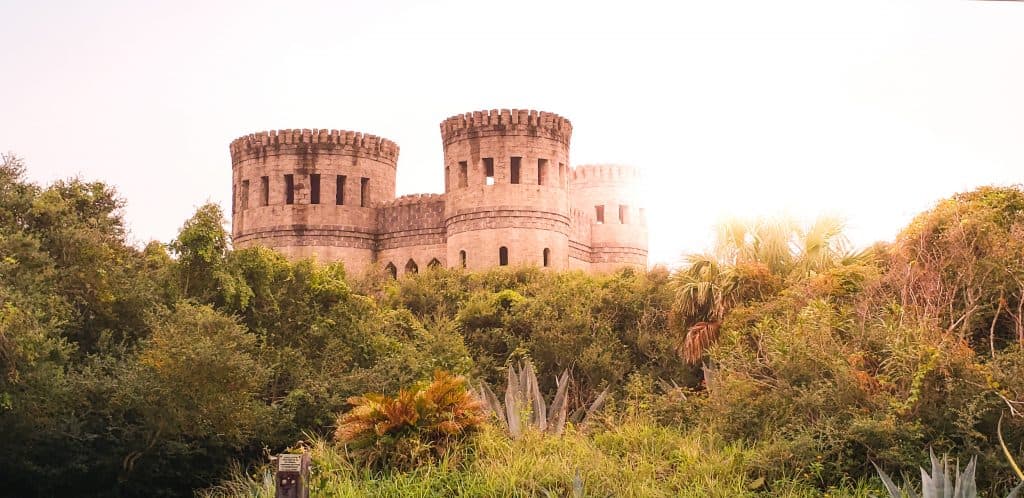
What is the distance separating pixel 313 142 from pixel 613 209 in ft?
49.6

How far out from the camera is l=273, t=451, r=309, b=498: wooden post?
43.4ft

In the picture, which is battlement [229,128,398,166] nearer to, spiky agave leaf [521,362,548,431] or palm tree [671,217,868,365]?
palm tree [671,217,868,365]

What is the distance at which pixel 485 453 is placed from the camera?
631 inches

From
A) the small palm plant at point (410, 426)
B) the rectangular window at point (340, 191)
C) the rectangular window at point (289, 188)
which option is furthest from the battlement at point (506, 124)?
the small palm plant at point (410, 426)

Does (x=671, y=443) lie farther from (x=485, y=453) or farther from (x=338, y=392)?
(x=338, y=392)

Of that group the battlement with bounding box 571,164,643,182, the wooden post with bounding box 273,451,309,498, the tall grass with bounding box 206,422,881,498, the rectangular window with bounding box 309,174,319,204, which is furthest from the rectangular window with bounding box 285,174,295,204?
the wooden post with bounding box 273,451,309,498

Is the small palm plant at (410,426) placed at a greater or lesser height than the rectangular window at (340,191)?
lesser

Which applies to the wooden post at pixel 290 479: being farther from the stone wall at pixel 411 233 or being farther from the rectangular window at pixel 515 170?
the stone wall at pixel 411 233

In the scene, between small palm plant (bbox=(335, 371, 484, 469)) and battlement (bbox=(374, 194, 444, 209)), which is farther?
battlement (bbox=(374, 194, 444, 209))

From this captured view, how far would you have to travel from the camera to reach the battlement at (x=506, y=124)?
42.4m

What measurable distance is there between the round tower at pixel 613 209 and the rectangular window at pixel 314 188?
1156cm

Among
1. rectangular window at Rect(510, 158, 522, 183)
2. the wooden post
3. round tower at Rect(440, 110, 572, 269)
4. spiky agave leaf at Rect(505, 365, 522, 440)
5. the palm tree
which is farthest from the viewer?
rectangular window at Rect(510, 158, 522, 183)

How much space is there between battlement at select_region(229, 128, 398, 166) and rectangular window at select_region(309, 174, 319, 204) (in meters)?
1.00

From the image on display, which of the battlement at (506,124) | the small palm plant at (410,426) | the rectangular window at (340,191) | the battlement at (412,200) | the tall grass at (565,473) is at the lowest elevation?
the tall grass at (565,473)
